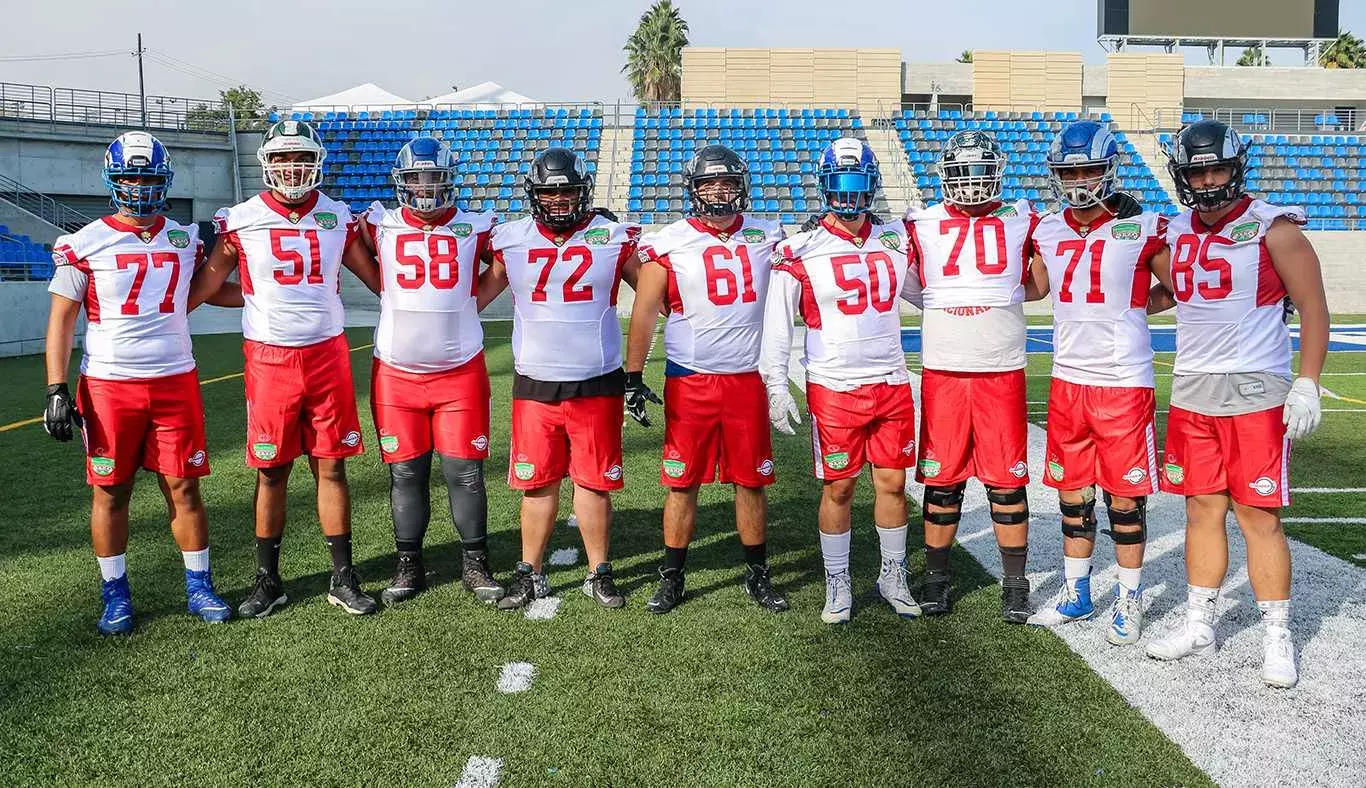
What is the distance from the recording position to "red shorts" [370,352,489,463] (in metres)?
4.44

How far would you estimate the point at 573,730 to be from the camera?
3.20 m

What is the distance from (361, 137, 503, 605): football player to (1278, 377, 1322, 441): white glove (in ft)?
10.0

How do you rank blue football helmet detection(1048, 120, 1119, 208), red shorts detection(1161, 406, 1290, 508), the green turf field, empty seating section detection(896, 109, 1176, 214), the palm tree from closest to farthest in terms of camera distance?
the green turf field < red shorts detection(1161, 406, 1290, 508) < blue football helmet detection(1048, 120, 1119, 208) < empty seating section detection(896, 109, 1176, 214) < the palm tree

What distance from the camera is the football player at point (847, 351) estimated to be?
13.6 feet

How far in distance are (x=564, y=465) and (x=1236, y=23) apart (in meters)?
32.3

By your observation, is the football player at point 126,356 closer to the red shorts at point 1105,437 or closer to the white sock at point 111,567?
the white sock at point 111,567

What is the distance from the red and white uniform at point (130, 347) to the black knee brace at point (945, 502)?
119 inches

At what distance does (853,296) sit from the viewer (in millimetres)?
4148

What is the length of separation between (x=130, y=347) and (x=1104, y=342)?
380 cm

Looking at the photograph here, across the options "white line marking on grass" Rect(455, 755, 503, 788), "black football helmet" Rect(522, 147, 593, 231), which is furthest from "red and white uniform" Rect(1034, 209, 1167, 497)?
"white line marking on grass" Rect(455, 755, 503, 788)

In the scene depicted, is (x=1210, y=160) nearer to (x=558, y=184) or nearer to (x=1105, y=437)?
(x=1105, y=437)

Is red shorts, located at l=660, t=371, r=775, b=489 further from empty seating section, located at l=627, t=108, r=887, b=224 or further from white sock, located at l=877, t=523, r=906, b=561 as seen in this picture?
empty seating section, located at l=627, t=108, r=887, b=224

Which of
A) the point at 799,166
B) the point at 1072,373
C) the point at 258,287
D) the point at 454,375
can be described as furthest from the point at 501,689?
the point at 799,166

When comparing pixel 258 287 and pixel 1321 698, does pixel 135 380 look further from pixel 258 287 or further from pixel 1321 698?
pixel 1321 698
